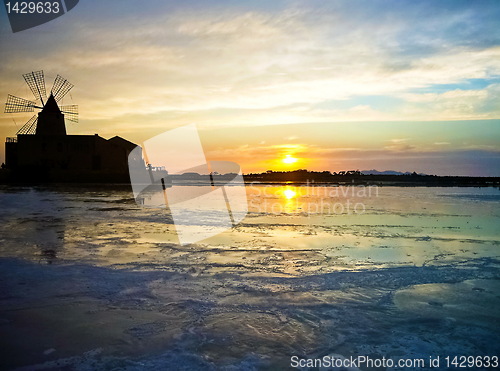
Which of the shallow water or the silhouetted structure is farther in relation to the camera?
the silhouetted structure

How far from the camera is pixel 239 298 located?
17.0 feet

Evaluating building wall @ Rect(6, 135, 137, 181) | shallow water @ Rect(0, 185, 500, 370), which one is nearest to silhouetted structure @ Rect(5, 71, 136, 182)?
building wall @ Rect(6, 135, 137, 181)

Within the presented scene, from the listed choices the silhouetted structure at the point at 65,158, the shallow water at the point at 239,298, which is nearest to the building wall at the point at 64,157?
the silhouetted structure at the point at 65,158

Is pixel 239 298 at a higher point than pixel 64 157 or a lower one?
lower

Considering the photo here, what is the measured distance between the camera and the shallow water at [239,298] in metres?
3.71

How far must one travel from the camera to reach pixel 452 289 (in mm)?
5664

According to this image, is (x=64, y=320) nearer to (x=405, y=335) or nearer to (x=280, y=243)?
(x=405, y=335)

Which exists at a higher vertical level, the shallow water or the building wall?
the building wall

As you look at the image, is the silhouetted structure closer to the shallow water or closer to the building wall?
the building wall

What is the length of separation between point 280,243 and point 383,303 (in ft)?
13.9

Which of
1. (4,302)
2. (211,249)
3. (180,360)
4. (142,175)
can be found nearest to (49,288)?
(4,302)

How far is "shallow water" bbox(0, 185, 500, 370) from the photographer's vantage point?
146 inches

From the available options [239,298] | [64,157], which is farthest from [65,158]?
[239,298]

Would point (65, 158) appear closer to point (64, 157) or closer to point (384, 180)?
point (64, 157)
